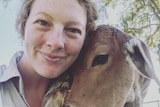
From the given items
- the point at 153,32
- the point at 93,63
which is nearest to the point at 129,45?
the point at 93,63

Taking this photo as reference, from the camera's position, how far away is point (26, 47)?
87cm

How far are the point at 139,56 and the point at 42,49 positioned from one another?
313 mm

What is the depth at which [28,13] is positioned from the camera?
937 millimetres

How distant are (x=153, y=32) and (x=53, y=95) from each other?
2.27 m

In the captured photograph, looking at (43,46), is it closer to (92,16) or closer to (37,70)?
(37,70)

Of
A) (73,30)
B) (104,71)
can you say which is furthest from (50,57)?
(104,71)

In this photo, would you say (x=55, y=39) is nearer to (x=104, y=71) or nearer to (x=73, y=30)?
(x=73, y=30)

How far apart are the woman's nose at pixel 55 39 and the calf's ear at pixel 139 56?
0.26 meters

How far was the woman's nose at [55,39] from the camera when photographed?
819mm

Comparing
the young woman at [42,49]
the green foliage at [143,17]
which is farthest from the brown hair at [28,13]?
the green foliage at [143,17]

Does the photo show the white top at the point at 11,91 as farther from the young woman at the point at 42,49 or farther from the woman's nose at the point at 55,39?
the woman's nose at the point at 55,39

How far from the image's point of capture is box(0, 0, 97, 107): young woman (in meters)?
0.84

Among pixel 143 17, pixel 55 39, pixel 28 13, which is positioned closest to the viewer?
pixel 55 39

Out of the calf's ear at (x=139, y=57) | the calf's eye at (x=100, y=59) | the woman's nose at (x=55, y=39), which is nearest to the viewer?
the woman's nose at (x=55, y=39)
